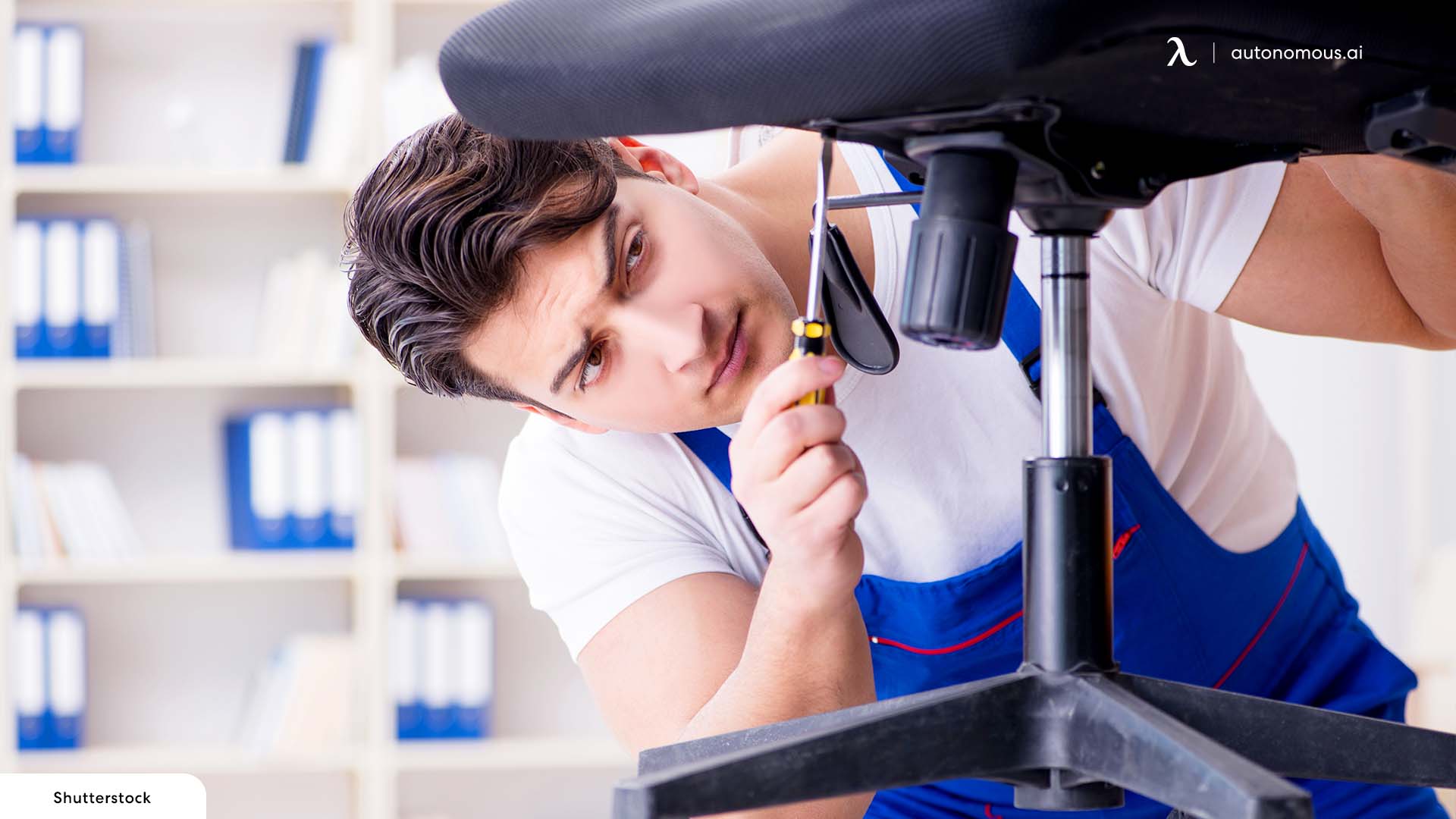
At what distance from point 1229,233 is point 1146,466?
178 millimetres

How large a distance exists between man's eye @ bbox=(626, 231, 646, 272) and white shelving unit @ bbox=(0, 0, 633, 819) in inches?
67.4

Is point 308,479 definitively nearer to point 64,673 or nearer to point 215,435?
point 215,435

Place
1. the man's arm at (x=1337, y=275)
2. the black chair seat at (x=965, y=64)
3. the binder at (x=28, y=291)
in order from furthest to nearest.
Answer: the binder at (x=28, y=291), the man's arm at (x=1337, y=275), the black chair seat at (x=965, y=64)

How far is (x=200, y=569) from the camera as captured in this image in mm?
2486

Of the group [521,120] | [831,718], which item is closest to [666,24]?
[521,120]

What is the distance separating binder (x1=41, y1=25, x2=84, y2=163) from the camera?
8.12 ft

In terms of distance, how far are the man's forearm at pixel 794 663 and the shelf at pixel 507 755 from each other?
1.71m

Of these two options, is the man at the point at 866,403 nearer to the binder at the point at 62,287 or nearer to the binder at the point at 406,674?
the binder at the point at 406,674

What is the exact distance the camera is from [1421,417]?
2492 mm

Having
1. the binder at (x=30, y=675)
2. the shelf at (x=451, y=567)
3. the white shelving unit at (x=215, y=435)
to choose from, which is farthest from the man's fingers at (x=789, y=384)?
the binder at (x=30, y=675)

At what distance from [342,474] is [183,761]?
589 millimetres

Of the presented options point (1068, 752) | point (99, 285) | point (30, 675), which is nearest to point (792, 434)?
point (1068, 752)

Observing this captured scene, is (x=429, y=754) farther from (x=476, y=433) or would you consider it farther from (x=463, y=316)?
(x=463, y=316)

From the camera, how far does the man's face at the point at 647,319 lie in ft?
2.99
